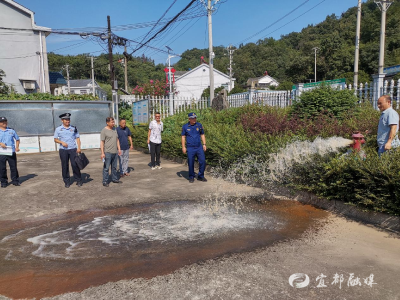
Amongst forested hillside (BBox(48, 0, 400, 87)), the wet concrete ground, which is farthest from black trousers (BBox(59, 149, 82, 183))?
forested hillside (BBox(48, 0, 400, 87))

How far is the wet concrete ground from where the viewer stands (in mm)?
3133

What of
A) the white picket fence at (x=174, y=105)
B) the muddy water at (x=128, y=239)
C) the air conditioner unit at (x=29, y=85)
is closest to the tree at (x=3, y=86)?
the air conditioner unit at (x=29, y=85)

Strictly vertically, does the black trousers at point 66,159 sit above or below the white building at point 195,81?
below

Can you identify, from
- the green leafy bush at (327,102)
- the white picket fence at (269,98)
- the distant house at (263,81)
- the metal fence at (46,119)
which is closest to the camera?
the green leafy bush at (327,102)

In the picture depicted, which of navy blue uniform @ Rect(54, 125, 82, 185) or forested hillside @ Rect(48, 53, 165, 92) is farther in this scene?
forested hillside @ Rect(48, 53, 165, 92)

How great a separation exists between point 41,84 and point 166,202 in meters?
21.2

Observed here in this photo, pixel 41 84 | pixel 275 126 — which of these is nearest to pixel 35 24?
pixel 41 84

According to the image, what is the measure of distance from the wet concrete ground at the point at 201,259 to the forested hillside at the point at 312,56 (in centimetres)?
3710

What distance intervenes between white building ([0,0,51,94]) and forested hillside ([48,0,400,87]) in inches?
996

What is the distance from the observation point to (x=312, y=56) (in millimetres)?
56250

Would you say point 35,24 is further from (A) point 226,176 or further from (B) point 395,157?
(B) point 395,157

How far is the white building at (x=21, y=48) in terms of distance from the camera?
2133 centimetres

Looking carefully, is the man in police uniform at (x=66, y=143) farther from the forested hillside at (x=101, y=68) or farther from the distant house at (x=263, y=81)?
the forested hillside at (x=101, y=68)

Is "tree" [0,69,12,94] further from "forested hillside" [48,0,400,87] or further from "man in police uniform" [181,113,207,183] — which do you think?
"forested hillside" [48,0,400,87]
